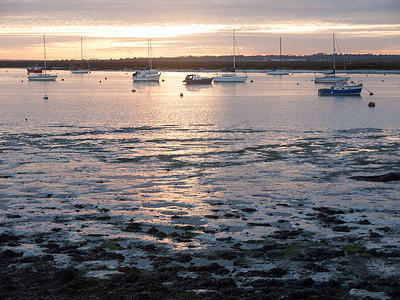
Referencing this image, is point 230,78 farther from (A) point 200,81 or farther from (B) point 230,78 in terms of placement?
(A) point 200,81

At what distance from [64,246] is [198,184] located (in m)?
7.04

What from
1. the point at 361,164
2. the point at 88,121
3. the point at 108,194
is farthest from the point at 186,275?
the point at 88,121

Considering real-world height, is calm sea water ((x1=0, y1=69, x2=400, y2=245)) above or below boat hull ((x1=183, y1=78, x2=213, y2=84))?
below

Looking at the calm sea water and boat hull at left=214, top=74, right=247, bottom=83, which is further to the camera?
boat hull at left=214, top=74, right=247, bottom=83

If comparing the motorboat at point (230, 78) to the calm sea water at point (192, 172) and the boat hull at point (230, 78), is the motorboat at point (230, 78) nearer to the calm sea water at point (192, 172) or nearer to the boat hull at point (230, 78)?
the boat hull at point (230, 78)

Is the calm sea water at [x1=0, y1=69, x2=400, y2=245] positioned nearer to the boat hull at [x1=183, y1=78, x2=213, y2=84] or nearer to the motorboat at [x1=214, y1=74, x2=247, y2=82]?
the boat hull at [x1=183, y1=78, x2=213, y2=84]

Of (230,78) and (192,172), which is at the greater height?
(230,78)

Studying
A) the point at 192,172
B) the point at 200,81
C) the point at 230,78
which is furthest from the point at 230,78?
the point at 192,172

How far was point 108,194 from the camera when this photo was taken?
51.4 ft

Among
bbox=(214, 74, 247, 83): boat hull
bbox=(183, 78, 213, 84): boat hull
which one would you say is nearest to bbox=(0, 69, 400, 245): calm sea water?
bbox=(183, 78, 213, 84): boat hull

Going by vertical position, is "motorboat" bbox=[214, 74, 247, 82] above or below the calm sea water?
above

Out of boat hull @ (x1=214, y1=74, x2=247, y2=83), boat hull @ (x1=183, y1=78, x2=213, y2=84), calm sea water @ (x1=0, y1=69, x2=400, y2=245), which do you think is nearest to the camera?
calm sea water @ (x1=0, y1=69, x2=400, y2=245)

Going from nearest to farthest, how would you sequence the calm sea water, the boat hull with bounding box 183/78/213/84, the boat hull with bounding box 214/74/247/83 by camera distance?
the calm sea water
the boat hull with bounding box 183/78/213/84
the boat hull with bounding box 214/74/247/83

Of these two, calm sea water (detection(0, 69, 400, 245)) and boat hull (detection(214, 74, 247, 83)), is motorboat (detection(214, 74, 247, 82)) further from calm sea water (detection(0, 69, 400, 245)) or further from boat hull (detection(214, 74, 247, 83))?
calm sea water (detection(0, 69, 400, 245))
